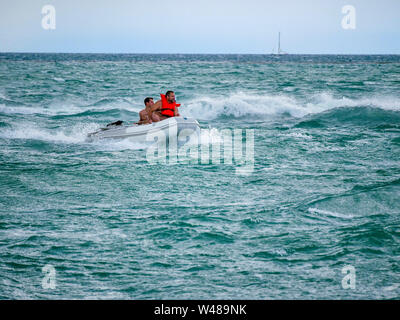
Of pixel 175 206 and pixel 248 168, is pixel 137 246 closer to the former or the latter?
pixel 175 206

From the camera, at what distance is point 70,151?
1291 cm

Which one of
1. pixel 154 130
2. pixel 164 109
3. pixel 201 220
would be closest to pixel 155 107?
pixel 164 109

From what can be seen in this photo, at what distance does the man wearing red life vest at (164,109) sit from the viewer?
41.8 ft

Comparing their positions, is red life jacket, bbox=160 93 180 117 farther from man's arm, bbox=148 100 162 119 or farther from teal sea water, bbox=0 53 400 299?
teal sea water, bbox=0 53 400 299

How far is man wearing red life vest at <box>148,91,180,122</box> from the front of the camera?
41.8 feet

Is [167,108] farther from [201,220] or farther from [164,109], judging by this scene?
[201,220]

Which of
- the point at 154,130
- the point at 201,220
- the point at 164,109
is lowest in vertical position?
the point at 201,220

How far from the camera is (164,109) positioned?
1284 cm

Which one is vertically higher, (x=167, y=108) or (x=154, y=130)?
(x=167, y=108)

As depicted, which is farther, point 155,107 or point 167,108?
point 155,107

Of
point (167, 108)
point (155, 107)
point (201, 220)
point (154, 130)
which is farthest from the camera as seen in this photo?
point (155, 107)

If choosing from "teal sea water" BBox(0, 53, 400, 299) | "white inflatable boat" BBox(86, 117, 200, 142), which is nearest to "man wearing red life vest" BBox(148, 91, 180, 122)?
"white inflatable boat" BBox(86, 117, 200, 142)
